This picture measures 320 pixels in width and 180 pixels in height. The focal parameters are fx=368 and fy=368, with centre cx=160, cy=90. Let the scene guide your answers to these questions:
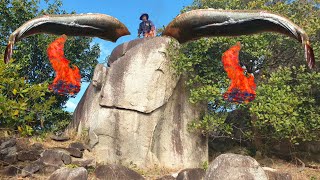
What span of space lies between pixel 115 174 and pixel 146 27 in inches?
194

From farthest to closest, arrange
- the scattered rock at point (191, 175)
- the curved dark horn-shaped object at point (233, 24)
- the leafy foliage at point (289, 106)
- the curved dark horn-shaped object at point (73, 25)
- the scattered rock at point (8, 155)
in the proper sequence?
the leafy foliage at point (289, 106), the scattered rock at point (8, 155), the scattered rock at point (191, 175), the curved dark horn-shaped object at point (73, 25), the curved dark horn-shaped object at point (233, 24)

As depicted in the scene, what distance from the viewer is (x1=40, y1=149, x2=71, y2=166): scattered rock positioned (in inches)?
488

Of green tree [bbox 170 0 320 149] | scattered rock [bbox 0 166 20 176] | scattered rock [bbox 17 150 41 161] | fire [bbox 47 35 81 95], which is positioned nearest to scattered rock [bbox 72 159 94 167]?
scattered rock [bbox 17 150 41 161]

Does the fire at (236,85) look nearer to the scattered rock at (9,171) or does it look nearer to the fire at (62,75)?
the fire at (62,75)

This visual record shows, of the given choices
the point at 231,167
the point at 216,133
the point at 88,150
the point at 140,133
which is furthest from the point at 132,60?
the point at 231,167

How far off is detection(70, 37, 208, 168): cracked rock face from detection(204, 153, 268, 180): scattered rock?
6.01m

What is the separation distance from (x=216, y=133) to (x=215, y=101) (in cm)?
226

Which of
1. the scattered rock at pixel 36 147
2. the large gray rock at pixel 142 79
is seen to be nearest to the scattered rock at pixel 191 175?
the large gray rock at pixel 142 79

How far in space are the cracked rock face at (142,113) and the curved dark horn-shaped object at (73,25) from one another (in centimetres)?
979

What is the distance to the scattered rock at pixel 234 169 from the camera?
25.7 feet

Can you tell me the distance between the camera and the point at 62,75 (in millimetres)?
7012

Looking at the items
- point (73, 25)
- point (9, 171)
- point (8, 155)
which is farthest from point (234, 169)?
point (8, 155)

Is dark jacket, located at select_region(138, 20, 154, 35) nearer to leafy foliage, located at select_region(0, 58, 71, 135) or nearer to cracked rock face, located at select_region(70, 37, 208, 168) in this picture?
leafy foliage, located at select_region(0, 58, 71, 135)

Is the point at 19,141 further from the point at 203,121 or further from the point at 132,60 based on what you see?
the point at 203,121
